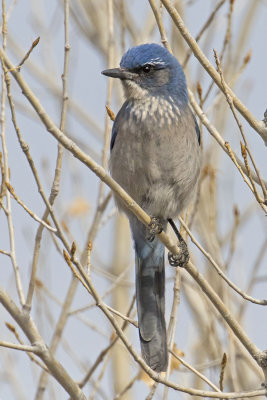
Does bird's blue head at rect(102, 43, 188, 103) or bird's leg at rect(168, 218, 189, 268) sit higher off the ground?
bird's blue head at rect(102, 43, 188, 103)

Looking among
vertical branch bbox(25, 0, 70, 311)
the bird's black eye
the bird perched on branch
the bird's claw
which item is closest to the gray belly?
the bird perched on branch

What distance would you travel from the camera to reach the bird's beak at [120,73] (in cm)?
446

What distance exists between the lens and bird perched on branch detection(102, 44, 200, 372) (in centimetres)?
439

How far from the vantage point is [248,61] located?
4.57m

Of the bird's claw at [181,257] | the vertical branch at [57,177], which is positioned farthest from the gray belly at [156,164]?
the vertical branch at [57,177]

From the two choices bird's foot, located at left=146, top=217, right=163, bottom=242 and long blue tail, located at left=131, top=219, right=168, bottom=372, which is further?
long blue tail, located at left=131, top=219, right=168, bottom=372

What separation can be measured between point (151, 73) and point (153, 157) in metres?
0.75

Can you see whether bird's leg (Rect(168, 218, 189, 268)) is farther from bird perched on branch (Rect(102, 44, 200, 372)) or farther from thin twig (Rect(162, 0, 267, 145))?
thin twig (Rect(162, 0, 267, 145))

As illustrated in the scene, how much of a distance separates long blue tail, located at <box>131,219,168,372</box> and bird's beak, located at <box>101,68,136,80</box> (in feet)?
3.36

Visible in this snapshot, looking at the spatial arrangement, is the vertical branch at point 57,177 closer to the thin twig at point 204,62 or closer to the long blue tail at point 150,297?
the thin twig at point 204,62

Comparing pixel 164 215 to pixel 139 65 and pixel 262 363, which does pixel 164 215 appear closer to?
pixel 139 65

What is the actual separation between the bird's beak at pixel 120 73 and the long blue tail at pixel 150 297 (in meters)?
1.02

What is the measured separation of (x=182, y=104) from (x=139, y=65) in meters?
0.42

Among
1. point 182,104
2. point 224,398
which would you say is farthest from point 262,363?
point 182,104
